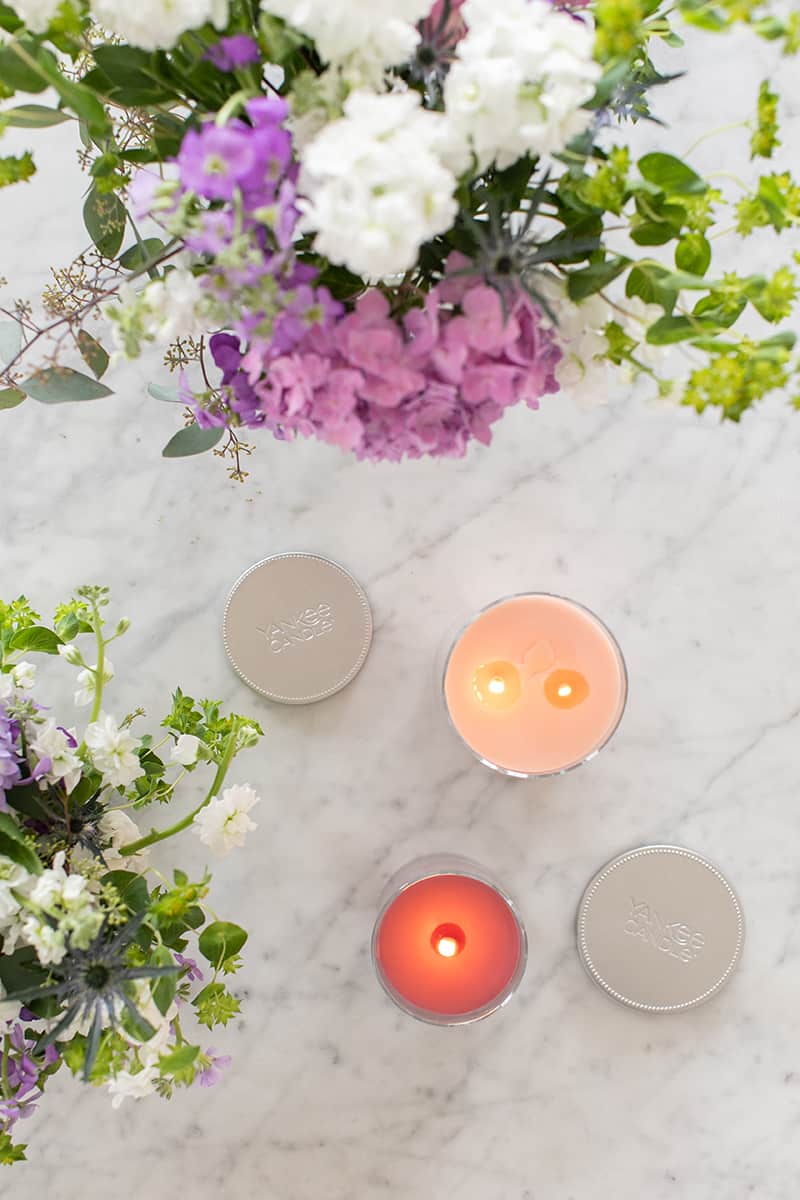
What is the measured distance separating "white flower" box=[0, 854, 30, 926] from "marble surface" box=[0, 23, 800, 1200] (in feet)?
1.46

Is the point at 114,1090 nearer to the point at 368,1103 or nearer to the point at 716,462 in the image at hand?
the point at 368,1103

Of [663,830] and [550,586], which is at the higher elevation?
[550,586]

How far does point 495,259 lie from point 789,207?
15cm

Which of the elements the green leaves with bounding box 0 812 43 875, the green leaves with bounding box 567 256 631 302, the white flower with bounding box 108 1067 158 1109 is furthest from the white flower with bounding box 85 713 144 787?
the green leaves with bounding box 567 256 631 302

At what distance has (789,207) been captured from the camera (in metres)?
0.54

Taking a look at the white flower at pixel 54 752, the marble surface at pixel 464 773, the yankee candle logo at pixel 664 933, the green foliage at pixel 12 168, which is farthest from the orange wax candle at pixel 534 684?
the green foliage at pixel 12 168

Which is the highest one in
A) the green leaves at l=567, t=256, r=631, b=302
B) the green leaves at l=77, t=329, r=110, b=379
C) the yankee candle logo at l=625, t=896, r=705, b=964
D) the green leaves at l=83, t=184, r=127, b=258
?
the green leaves at l=83, t=184, r=127, b=258

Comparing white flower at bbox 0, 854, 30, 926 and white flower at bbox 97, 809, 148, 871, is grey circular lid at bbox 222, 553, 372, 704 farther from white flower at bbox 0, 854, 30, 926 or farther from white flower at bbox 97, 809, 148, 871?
white flower at bbox 0, 854, 30, 926

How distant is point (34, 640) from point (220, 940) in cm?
27

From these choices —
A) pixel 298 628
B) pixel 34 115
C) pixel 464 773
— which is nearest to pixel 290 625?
pixel 298 628

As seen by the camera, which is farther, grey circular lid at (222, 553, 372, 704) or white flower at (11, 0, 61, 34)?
grey circular lid at (222, 553, 372, 704)

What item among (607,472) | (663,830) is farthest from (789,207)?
(663,830)

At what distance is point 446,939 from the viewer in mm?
1111

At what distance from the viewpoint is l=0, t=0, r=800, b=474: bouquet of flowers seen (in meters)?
0.47
